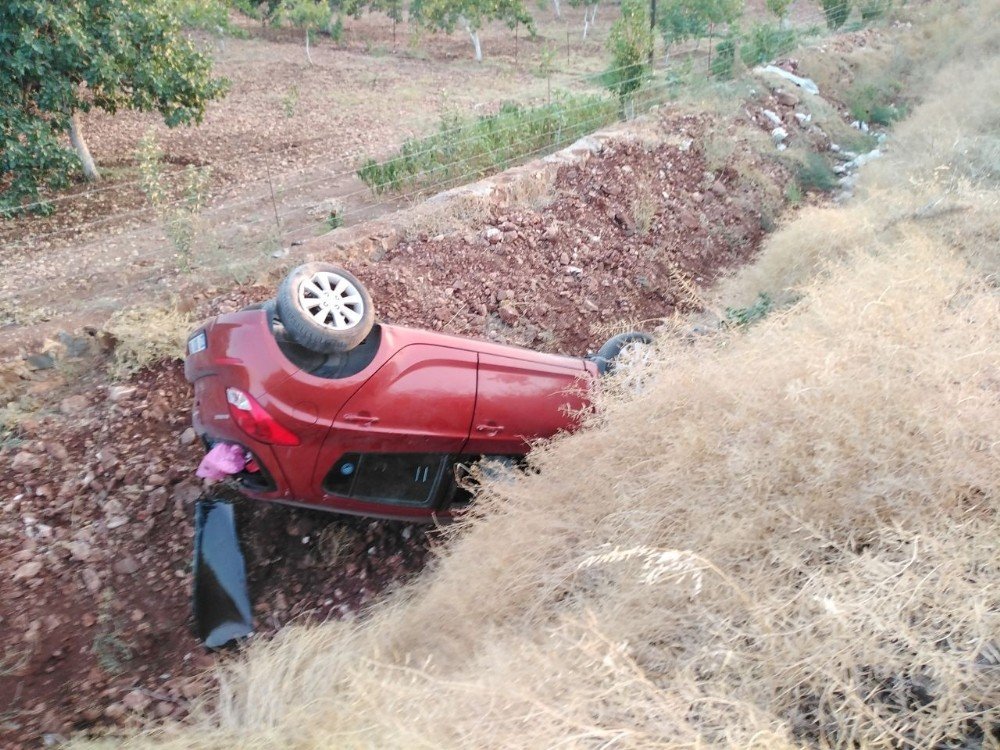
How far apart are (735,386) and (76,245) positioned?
8.09 m

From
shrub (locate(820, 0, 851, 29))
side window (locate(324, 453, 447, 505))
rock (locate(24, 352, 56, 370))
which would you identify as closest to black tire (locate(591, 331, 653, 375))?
side window (locate(324, 453, 447, 505))

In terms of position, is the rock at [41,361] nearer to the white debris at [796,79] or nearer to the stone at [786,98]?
the stone at [786,98]

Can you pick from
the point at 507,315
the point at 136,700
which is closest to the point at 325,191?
the point at 507,315

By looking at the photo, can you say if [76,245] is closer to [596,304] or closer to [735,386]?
[596,304]

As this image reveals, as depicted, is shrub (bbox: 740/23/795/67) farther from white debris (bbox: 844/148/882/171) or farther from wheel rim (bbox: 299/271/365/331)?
wheel rim (bbox: 299/271/365/331)

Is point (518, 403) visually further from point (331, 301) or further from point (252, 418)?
point (252, 418)

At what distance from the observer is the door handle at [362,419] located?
365cm

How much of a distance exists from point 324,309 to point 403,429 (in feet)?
2.43

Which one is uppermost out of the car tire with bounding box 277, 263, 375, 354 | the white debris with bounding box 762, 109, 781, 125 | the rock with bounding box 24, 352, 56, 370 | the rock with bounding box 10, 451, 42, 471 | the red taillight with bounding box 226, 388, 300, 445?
the white debris with bounding box 762, 109, 781, 125

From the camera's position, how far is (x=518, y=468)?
4043 mm

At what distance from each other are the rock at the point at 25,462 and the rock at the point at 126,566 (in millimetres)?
965

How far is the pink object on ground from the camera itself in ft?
11.3

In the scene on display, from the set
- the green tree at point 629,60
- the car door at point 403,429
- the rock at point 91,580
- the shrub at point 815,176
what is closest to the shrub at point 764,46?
the green tree at point 629,60

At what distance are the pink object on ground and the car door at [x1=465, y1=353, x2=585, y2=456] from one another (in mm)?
1210
